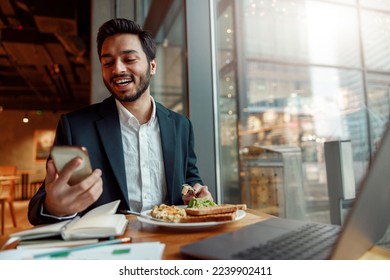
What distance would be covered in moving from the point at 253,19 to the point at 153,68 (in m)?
1.71

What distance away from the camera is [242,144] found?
2570mm

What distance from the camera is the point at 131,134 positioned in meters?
1.18

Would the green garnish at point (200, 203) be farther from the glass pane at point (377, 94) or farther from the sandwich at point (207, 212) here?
the glass pane at point (377, 94)

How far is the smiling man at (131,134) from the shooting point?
1.04 metres

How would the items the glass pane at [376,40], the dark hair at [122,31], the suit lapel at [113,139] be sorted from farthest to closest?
the glass pane at [376,40]
the dark hair at [122,31]
the suit lapel at [113,139]

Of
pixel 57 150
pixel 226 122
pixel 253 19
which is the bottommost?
pixel 57 150

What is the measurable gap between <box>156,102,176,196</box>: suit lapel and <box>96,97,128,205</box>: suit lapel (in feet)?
0.60

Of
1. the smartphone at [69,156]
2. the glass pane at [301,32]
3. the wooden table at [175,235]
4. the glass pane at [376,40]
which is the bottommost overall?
the wooden table at [175,235]

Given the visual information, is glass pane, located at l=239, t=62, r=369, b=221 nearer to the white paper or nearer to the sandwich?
the sandwich

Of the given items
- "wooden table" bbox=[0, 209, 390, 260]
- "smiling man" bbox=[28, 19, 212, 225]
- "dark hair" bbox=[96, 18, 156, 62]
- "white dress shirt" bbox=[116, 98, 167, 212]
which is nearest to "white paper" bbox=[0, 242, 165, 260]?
"wooden table" bbox=[0, 209, 390, 260]

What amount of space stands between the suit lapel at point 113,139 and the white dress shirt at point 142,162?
6 centimetres

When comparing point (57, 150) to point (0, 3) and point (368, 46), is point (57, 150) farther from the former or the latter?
point (0, 3)

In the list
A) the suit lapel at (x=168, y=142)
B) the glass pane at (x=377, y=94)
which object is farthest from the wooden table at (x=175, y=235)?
the glass pane at (x=377, y=94)

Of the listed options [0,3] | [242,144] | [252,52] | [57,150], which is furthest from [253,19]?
[0,3]
